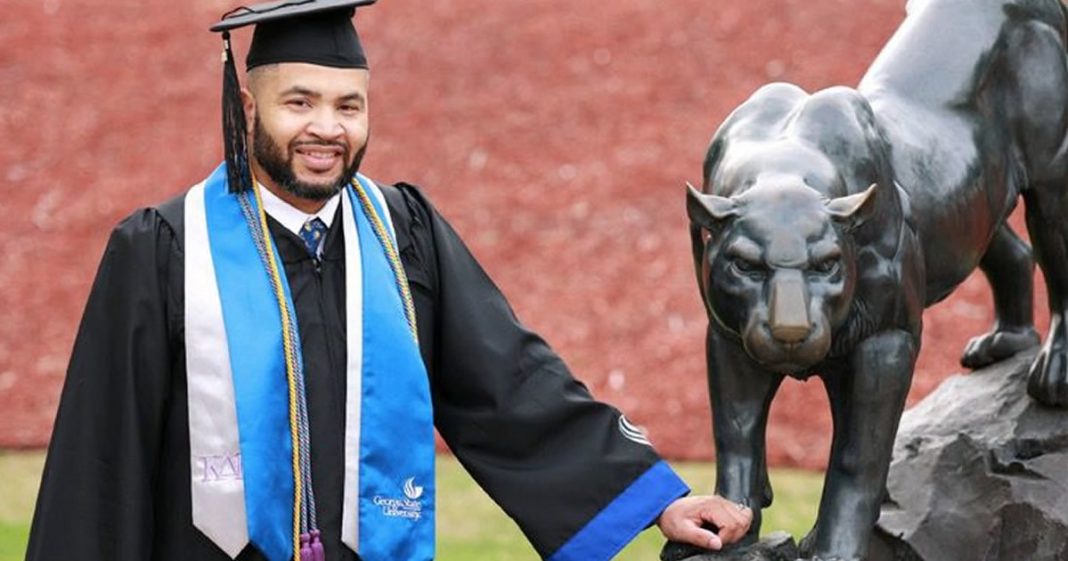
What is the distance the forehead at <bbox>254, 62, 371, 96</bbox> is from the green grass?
288cm

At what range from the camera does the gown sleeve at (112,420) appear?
3.60 metres

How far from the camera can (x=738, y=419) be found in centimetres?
386

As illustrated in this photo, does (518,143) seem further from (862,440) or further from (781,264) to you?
(781,264)

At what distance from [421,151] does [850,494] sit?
22.6ft

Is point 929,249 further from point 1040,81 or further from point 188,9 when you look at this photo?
point 188,9

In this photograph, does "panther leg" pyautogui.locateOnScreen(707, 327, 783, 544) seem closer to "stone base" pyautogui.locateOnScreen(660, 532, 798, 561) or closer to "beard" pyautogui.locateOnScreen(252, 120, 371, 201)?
"stone base" pyautogui.locateOnScreen(660, 532, 798, 561)

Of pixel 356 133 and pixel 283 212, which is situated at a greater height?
pixel 356 133

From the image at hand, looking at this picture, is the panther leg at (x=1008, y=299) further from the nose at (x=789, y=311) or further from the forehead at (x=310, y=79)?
the forehead at (x=310, y=79)

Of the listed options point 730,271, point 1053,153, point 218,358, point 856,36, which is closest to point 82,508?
point 218,358

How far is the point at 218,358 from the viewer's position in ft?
12.0

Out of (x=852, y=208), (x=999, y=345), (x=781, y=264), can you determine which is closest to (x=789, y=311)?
(x=781, y=264)

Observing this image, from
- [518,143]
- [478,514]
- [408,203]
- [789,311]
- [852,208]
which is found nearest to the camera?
[789,311]

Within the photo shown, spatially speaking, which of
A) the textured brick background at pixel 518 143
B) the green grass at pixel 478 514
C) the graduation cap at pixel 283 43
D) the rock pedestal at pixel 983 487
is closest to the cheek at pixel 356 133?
the graduation cap at pixel 283 43

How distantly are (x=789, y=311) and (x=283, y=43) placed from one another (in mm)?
1097
